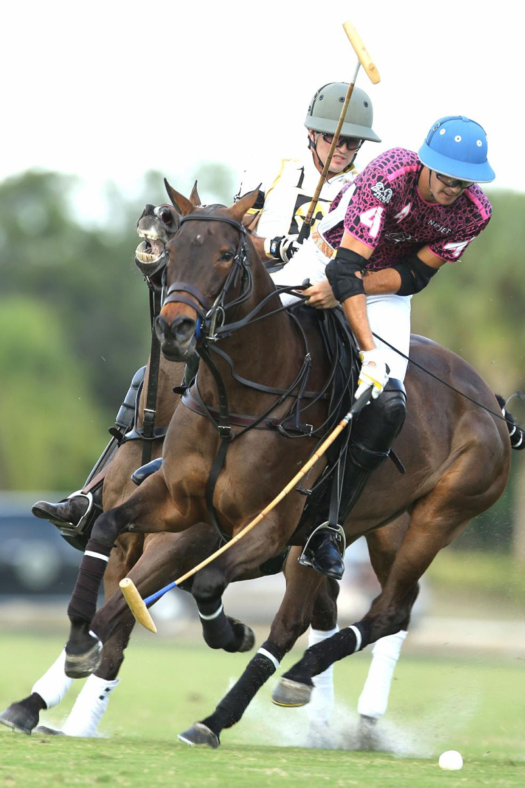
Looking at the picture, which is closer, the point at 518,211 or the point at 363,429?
the point at 363,429

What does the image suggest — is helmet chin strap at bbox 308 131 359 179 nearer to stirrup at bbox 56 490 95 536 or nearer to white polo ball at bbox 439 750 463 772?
stirrup at bbox 56 490 95 536

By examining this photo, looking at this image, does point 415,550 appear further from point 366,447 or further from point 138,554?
point 138,554

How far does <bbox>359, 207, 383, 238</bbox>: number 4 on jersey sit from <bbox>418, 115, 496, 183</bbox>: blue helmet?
34 centimetres

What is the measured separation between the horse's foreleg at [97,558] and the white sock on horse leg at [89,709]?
3.20 ft

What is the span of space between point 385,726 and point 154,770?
3.42 m

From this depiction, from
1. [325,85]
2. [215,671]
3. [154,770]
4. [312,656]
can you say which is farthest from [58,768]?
[215,671]

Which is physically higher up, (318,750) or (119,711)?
(318,750)

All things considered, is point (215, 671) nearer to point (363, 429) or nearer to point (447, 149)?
point (363, 429)

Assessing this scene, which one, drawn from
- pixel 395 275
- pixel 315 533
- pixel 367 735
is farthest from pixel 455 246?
pixel 367 735

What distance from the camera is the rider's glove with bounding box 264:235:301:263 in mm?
6684

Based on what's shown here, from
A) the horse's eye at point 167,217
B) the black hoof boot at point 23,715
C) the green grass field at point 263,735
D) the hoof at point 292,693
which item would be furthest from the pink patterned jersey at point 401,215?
the black hoof boot at point 23,715

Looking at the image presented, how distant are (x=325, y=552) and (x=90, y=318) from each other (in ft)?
137

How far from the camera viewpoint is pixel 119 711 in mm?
9805

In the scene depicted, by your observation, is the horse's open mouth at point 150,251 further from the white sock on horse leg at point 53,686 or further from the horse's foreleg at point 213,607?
the white sock on horse leg at point 53,686
